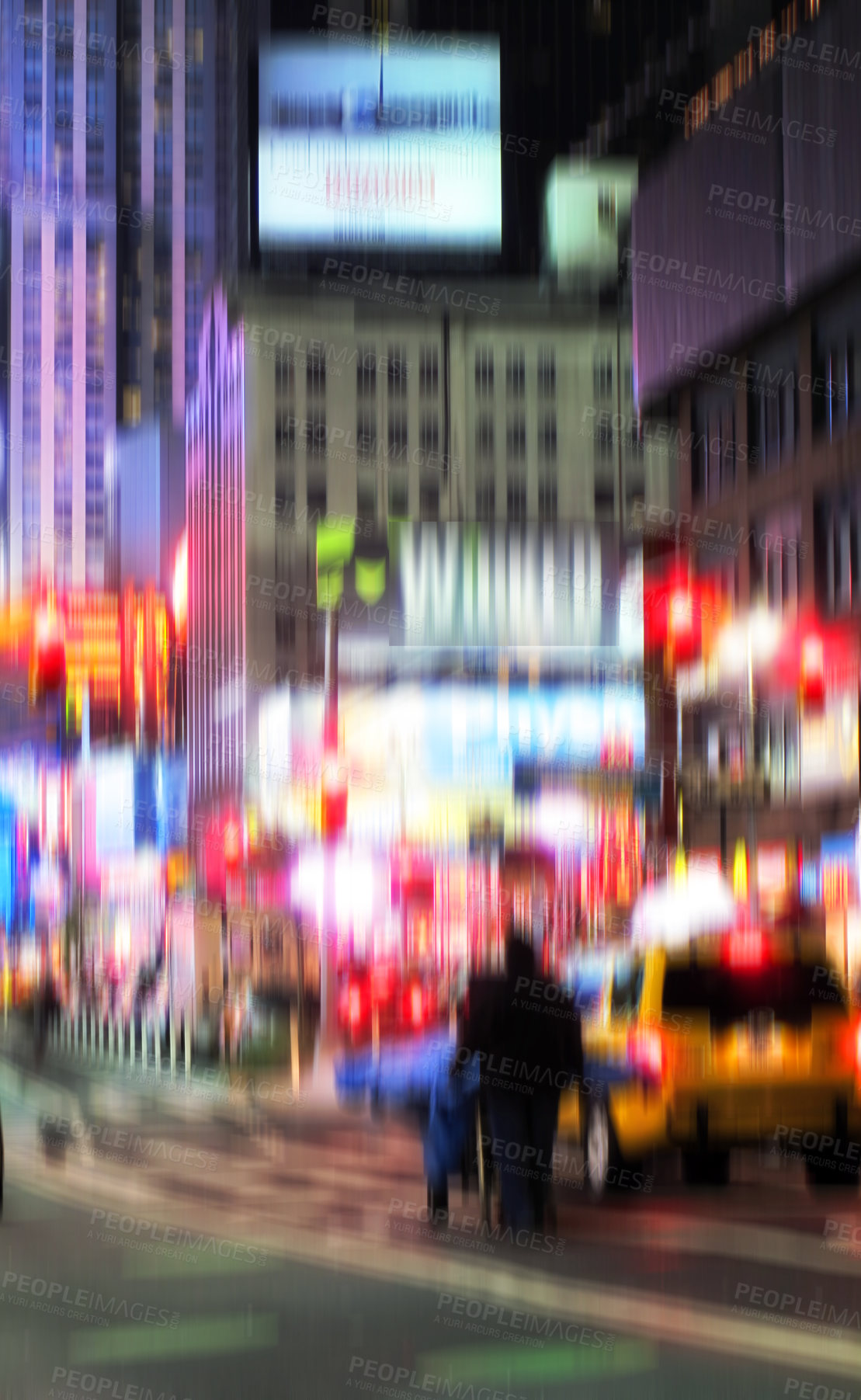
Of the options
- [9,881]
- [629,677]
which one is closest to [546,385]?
[9,881]

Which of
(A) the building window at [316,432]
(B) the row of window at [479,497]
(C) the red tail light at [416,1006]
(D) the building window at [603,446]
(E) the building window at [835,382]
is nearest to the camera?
(C) the red tail light at [416,1006]

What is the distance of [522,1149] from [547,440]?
146314 mm

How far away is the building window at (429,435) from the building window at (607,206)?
3197cm

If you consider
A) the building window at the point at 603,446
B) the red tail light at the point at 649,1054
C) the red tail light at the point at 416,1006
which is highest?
the building window at the point at 603,446

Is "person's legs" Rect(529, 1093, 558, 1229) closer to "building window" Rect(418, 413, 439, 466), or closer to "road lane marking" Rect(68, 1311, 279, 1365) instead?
"road lane marking" Rect(68, 1311, 279, 1365)

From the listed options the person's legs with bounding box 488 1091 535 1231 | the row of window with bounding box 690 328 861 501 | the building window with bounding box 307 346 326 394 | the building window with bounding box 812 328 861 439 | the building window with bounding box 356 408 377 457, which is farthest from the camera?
the building window with bounding box 356 408 377 457

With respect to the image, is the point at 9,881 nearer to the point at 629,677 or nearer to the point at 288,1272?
the point at 629,677

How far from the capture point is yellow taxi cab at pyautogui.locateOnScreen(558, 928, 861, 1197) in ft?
49.8

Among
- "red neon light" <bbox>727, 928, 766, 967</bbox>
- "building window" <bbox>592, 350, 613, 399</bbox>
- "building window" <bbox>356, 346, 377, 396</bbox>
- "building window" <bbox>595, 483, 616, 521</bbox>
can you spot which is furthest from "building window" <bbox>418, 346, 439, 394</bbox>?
"red neon light" <bbox>727, 928, 766, 967</bbox>

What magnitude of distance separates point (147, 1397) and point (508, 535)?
158 feet

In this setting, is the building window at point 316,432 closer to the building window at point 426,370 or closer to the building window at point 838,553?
the building window at point 426,370

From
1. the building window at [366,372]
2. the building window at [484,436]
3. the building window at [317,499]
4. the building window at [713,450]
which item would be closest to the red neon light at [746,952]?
the building window at [713,450]

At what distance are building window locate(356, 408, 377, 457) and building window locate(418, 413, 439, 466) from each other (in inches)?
115

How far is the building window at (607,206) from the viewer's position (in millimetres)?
122000
